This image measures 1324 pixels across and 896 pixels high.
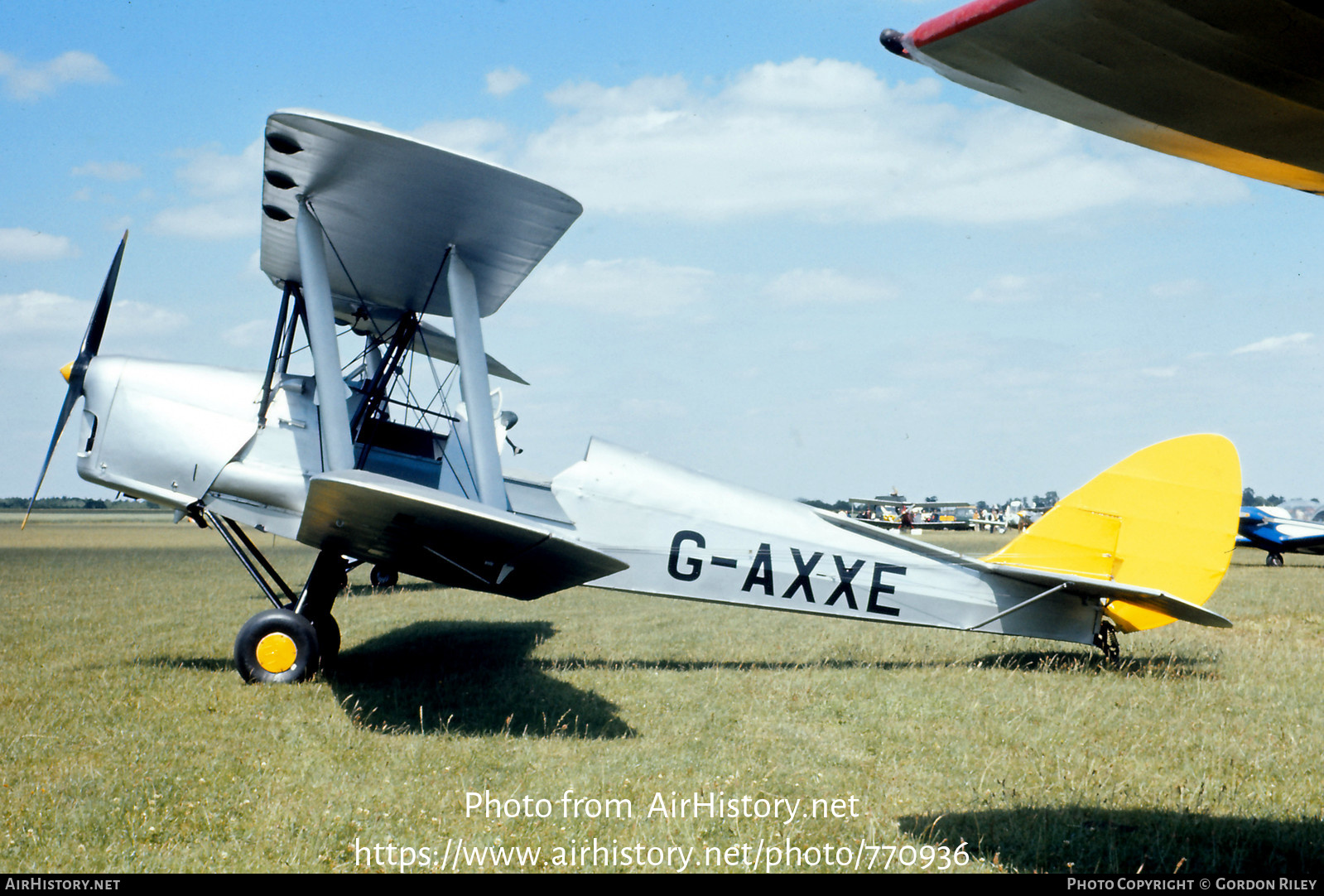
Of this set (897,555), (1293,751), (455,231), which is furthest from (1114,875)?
(455,231)

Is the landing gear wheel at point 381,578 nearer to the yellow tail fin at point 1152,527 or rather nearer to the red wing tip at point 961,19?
the yellow tail fin at point 1152,527

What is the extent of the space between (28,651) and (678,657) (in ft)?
19.2

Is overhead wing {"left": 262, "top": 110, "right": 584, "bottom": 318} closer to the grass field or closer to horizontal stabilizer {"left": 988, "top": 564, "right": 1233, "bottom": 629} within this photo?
the grass field

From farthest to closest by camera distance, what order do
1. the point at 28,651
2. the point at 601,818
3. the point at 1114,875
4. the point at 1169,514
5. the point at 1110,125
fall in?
the point at 28,651
the point at 1169,514
the point at 601,818
the point at 1114,875
the point at 1110,125

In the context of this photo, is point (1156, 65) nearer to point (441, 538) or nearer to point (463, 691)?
point (441, 538)

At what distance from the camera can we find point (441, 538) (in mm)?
4945

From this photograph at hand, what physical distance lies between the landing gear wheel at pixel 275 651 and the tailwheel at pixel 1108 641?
19.9 feet

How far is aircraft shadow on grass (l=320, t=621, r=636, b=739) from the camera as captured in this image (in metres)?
4.98

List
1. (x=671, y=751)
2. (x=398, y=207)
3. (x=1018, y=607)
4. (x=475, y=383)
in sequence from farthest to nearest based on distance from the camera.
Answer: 1. (x=1018, y=607)
2. (x=475, y=383)
3. (x=398, y=207)
4. (x=671, y=751)

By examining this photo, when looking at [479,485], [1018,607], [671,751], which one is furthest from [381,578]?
[1018,607]

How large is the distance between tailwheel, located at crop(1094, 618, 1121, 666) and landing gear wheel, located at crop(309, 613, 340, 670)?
6200mm

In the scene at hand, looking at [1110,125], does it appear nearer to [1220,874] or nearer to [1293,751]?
[1220,874]

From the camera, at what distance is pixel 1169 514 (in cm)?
650

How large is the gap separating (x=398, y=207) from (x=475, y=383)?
1.33 meters
